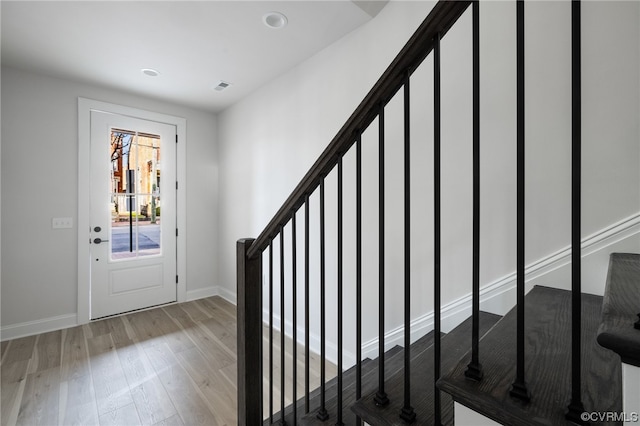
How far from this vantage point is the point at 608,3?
1208 mm

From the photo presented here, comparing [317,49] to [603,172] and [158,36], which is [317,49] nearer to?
[158,36]

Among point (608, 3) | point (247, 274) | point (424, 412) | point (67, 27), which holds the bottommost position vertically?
point (424, 412)

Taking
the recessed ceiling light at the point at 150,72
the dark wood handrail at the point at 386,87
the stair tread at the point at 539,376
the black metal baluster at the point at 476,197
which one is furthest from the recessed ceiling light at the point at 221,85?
the stair tread at the point at 539,376

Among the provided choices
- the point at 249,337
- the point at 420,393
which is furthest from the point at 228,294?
the point at 420,393

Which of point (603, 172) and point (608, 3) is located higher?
point (608, 3)

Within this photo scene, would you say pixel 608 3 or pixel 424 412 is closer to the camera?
pixel 424 412

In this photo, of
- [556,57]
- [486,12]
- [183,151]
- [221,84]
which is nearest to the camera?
[556,57]

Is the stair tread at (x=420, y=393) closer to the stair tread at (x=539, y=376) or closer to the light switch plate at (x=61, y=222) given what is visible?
the stair tread at (x=539, y=376)

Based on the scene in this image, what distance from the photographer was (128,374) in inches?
86.0

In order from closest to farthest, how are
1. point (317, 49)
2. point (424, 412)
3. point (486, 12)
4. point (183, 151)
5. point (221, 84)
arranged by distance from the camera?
point (424, 412) → point (486, 12) → point (317, 49) → point (221, 84) → point (183, 151)

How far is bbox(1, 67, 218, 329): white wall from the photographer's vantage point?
277cm

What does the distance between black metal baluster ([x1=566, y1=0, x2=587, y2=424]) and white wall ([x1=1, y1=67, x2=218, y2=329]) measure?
403cm

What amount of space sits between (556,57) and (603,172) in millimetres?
566

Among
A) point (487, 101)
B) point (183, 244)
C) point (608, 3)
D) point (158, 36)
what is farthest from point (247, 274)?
point (183, 244)
